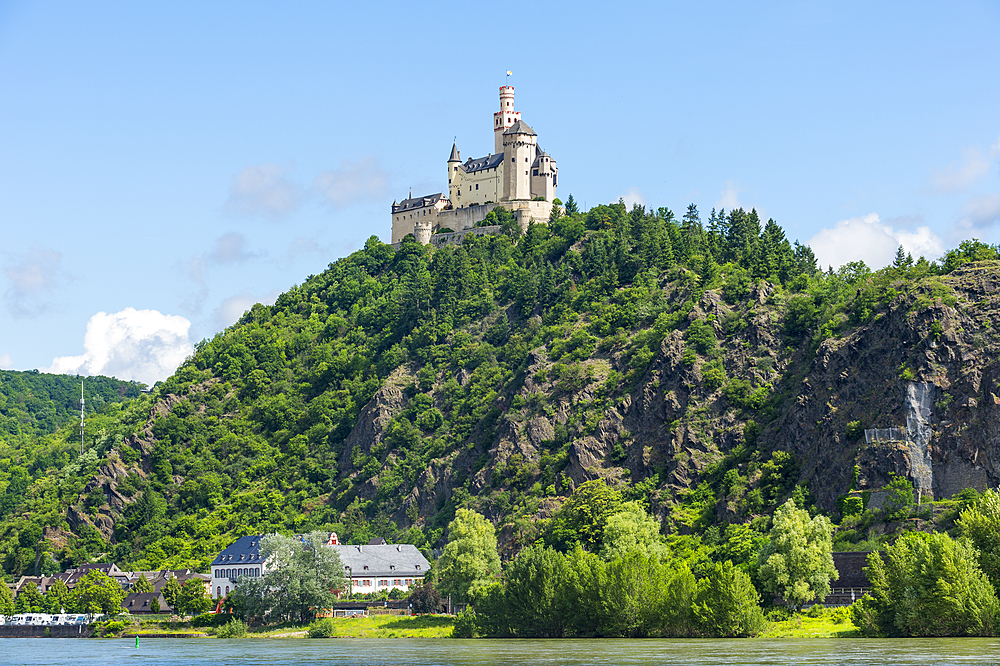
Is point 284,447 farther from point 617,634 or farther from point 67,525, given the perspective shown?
point 617,634

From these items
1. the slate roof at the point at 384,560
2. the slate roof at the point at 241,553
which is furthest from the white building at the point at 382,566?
the slate roof at the point at 241,553

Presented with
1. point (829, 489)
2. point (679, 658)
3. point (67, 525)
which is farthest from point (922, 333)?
point (67, 525)

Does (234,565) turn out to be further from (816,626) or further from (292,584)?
(816,626)

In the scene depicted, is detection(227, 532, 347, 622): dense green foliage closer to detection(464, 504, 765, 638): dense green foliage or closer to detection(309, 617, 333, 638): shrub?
detection(309, 617, 333, 638): shrub

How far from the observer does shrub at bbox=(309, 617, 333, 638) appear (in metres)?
121

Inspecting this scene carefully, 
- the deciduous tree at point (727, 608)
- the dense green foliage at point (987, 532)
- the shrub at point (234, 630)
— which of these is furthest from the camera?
the shrub at point (234, 630)

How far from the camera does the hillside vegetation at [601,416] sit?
127250 mm

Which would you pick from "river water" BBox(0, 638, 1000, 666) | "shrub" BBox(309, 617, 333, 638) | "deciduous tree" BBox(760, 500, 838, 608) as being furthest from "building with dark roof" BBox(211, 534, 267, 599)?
"deciduous tree" BBox(760, 500, 838, 608)

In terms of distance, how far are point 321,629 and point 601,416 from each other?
46.0m

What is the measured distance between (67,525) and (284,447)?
31.0 m

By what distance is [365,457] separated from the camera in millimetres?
179625

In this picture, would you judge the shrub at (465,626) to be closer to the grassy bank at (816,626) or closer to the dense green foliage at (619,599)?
the dense green foliage at (619,599)

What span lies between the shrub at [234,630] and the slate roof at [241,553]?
71.4ft

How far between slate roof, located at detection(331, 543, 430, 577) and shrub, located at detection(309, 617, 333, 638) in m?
25.4
